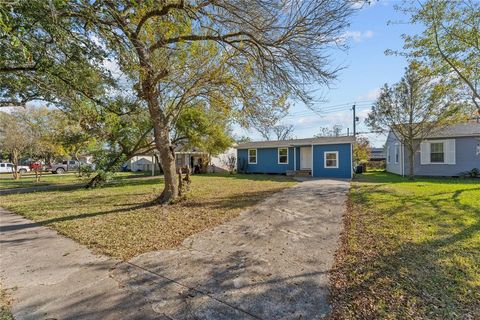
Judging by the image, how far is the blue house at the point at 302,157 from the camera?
1742cm

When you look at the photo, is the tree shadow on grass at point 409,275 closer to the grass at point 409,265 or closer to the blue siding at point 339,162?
the grass at point 409,265

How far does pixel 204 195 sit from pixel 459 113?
12863 mm

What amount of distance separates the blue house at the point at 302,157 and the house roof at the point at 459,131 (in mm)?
4814

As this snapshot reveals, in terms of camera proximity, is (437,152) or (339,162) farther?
(339,162)

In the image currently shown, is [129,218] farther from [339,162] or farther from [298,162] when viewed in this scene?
[298,162]

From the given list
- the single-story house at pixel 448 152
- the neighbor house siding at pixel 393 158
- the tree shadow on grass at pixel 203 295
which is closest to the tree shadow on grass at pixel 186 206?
the tree shadow on grass at pixel 203 295

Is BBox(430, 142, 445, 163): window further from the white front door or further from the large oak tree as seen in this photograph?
the large oak tree

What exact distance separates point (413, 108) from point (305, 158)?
7.69 meters

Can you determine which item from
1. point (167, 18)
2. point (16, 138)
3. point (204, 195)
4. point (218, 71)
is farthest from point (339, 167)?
point (16, 138)

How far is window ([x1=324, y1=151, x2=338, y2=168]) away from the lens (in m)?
17.7

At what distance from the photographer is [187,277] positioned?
374 cm

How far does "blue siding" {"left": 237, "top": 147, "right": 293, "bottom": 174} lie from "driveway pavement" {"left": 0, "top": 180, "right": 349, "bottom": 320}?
14.7 meters

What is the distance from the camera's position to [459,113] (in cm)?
1292

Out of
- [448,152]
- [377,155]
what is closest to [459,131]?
[448,152]
